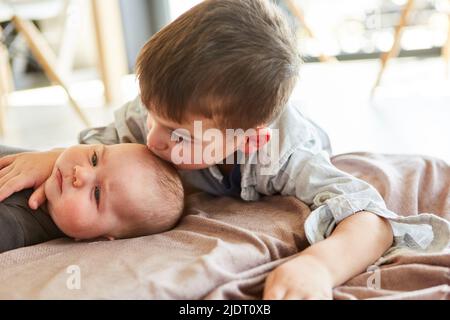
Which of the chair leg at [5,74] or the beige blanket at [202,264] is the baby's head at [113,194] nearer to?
the beige blanket at [202,264]

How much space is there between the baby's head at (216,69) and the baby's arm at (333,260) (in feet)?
0.70

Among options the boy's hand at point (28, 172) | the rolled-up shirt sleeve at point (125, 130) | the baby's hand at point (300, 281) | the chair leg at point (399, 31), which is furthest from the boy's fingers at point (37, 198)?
the chair leg at point (399, 31)

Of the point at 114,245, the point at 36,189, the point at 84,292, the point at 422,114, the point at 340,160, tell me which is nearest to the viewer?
the point at 84,292

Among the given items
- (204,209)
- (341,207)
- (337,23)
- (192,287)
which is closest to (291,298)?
(192,287)

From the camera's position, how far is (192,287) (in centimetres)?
66

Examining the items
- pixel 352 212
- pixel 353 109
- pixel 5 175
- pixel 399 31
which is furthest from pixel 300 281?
pixel 399 31

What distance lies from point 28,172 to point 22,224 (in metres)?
0.10

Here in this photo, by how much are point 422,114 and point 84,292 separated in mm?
1585

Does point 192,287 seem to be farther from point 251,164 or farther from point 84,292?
point 251,164

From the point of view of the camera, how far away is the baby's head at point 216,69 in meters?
0.79

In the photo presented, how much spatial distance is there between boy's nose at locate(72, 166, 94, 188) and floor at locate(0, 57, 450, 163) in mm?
945

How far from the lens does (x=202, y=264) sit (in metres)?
0.69

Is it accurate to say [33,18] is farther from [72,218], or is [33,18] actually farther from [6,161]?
[72,218]

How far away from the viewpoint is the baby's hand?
0.65 metres
